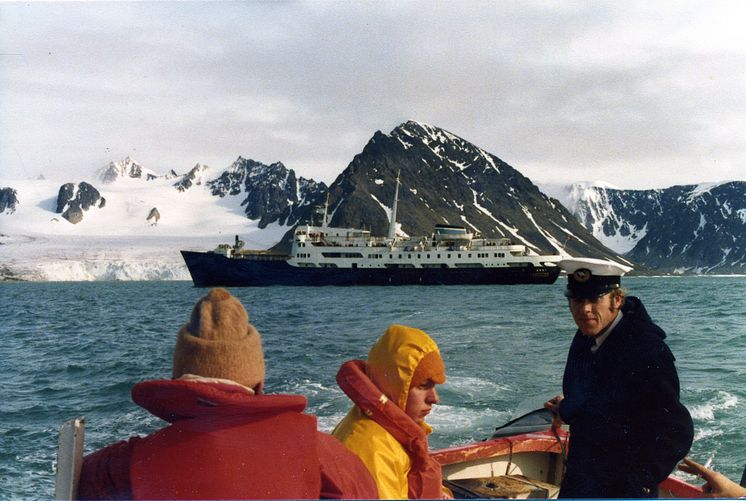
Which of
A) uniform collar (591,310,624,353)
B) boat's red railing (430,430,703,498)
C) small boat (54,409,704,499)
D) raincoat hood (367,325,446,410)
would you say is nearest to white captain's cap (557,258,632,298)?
uniform collar (591,310,624,353)

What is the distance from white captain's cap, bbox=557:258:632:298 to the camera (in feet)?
9.78

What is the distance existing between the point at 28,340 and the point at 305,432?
2848cm

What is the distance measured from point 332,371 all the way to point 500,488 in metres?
11.4

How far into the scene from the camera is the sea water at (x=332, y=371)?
10.1 m

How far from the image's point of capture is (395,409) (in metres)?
2.43

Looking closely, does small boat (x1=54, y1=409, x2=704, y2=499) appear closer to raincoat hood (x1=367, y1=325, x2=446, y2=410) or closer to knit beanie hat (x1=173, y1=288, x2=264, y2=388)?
raincoat hood (x1=367, y1=325, x2=446, y2=410)

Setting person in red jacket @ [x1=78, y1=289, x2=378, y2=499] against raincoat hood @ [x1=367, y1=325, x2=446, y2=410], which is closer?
person in red jacket @ [x1=78, y1=289, x2=378, y2=499]

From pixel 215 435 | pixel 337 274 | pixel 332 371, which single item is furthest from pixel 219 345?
pixel 337 274

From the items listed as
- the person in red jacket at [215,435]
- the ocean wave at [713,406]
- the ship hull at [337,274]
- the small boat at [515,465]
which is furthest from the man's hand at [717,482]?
the ship hull at [337,274]

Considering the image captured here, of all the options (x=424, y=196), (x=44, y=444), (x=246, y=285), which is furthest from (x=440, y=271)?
(x=424, y=196)

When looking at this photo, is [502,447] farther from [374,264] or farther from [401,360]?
[374,264]

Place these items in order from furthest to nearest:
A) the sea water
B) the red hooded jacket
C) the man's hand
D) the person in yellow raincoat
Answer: the sea water < the man's hand < the person in yellow raincoat < the red hooded jacket

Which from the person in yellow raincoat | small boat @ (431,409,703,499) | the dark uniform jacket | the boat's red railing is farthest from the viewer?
the boat's red railing

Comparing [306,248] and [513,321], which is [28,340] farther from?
[306,248]
